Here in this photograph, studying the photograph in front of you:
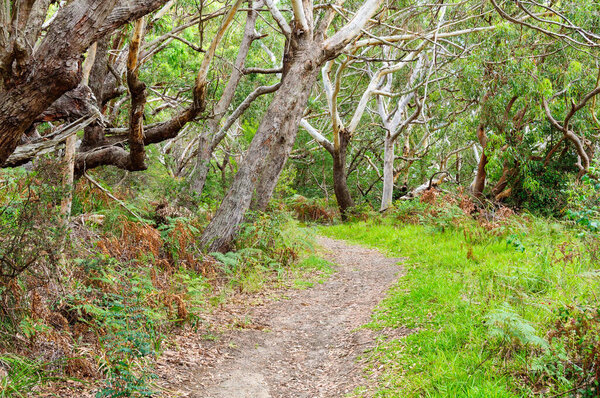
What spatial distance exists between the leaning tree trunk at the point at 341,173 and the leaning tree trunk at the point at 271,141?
671 centimetres

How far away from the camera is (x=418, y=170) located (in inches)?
782

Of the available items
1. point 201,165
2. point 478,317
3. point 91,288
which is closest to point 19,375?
point 91,288

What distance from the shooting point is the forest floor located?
4.05 meters

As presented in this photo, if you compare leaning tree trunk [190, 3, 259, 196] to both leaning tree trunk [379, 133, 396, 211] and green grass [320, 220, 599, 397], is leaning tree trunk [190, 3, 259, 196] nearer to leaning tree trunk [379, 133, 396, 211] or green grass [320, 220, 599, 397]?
green grass [320, 220, 599, 397]

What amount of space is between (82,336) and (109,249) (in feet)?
5.74

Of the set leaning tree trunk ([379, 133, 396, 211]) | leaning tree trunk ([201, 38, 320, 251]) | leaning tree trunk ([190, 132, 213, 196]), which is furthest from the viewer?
leaning tree trunk ([379, 133, 396, 211])

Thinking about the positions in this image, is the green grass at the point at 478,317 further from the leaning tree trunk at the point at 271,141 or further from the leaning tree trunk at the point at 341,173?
the leaning tree trunk at the point at 341,173

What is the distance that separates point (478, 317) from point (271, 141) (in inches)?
201

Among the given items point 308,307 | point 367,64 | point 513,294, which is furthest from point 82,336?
point 367,64

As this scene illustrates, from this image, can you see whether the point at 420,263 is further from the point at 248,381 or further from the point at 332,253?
the point at 248,381

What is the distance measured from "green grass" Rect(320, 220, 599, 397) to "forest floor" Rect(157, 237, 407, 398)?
31 cm

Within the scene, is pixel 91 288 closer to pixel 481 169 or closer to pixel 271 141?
pixel 271 141

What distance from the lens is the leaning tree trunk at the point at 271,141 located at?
805cm

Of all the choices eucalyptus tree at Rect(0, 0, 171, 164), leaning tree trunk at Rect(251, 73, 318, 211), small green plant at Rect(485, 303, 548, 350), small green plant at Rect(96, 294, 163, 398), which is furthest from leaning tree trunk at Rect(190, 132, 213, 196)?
small green plant at Rect(485, 303, 548, 350)
